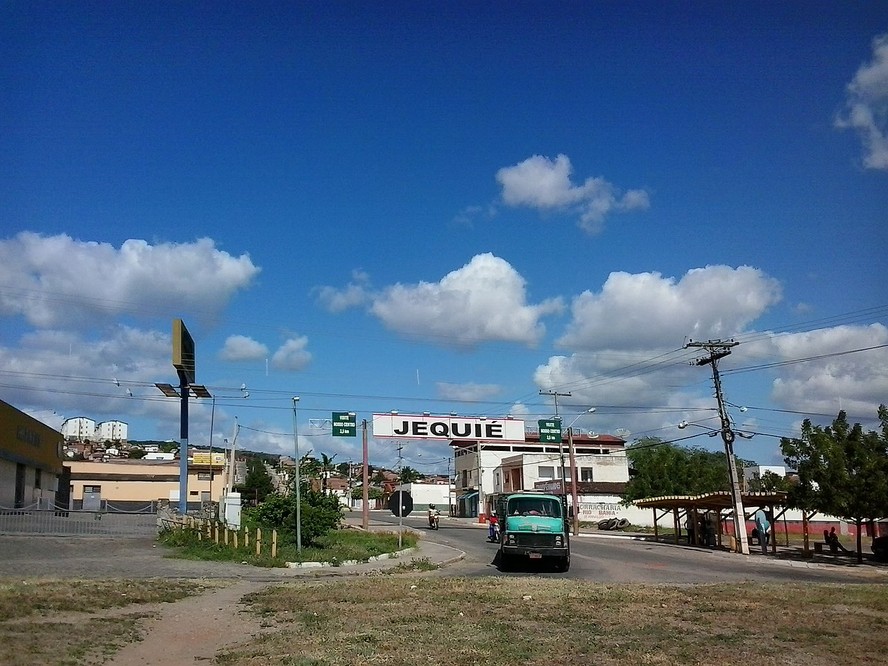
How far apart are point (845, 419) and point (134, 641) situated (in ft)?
103

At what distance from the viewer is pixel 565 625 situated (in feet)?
44.2

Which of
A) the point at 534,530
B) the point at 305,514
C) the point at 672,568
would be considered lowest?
the point at 672,568

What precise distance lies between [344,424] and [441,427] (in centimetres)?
1819

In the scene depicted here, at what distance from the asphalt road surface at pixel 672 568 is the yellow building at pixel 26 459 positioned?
2971 centimetres

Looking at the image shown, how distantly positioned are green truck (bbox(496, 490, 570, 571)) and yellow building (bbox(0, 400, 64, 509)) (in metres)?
33.4

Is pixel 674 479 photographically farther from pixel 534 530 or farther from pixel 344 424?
pixel 534 530

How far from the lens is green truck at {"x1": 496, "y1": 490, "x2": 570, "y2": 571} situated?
84.5ft

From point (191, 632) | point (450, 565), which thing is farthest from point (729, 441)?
point (191, 632)

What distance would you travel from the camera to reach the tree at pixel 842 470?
31.9 metres

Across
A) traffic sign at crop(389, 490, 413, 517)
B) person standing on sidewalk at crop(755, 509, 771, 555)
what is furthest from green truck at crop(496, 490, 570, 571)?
person standing on sidewalk at crop(755, 509, 771, 555)

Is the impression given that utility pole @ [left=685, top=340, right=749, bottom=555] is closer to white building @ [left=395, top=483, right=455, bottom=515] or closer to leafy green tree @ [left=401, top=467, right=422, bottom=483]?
white building @ [left=395, top=483, right=455, bottom=515]

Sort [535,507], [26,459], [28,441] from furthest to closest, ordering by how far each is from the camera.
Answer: [28,441], [26,459], [535,507]

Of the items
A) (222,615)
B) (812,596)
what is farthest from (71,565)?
(812,596)

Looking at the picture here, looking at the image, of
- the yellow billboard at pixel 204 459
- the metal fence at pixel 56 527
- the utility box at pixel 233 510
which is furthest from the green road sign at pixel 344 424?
the yellow billboard at pixel 204 459
